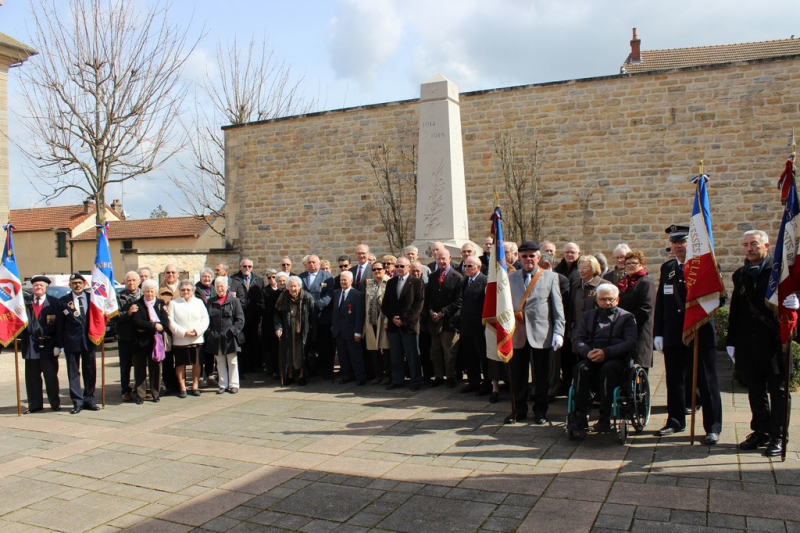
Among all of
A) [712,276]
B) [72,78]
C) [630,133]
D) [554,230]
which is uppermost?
[72,78]

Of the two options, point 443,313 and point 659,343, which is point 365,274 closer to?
point 443,313

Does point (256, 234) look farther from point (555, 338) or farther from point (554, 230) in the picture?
point (555, 338)

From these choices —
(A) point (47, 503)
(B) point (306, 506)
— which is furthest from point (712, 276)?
(A) point (47, 503)

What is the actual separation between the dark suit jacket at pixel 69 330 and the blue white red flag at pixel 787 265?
709 centimetres

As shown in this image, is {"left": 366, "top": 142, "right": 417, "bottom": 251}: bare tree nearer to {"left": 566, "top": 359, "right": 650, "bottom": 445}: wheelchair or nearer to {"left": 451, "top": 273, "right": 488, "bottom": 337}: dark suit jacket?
{"left": 451, "top": 273, "right": 488, "bottom": 337}: dark suit jacket

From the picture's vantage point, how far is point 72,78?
18.1 metres

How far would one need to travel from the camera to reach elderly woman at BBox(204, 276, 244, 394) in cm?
842

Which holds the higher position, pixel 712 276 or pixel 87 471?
pixel 712 276

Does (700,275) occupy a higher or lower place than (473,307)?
higher

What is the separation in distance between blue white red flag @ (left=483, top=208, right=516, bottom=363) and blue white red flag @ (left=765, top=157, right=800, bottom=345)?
217 centimetres

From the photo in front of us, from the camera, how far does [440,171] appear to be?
35.1ft

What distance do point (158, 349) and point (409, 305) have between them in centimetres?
313

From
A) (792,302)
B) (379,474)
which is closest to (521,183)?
(792,302)

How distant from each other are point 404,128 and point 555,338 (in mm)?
9899
